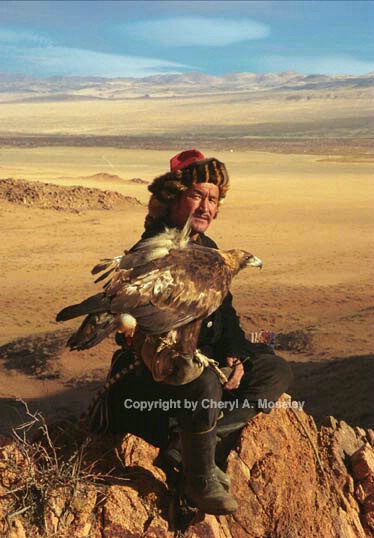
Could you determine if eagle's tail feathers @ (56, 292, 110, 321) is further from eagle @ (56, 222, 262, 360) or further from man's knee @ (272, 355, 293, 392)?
man's knee @ (272, 355, 293, 392)

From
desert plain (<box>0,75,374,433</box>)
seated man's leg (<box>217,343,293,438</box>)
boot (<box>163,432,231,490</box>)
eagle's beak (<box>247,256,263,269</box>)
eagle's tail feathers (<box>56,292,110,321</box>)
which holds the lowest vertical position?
desert plain (<box>0,75,374,433</box>)

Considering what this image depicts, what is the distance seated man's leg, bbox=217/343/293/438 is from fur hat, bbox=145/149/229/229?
0.74 m

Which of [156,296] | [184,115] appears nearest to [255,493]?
[156,296]

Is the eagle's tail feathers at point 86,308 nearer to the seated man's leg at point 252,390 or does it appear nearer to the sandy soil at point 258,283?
the seated man's leg at point 252,390

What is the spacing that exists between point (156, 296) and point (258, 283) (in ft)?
33.2

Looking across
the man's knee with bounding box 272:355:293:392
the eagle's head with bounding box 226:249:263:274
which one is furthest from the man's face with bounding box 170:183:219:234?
the man's knee with bounding box 272:355:293:392

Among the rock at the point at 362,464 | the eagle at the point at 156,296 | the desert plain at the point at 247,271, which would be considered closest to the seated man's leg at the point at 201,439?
the eagle at the point at 156,296

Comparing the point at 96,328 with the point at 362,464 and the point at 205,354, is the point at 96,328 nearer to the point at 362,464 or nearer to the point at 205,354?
the point at 205,354

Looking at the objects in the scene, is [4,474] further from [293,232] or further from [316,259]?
[293,232]

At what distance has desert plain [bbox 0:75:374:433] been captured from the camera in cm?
783

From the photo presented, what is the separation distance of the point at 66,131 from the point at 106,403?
8013cm

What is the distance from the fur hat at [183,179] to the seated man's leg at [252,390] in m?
0.74

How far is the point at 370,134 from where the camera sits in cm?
6556

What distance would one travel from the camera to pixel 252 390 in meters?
3.19
